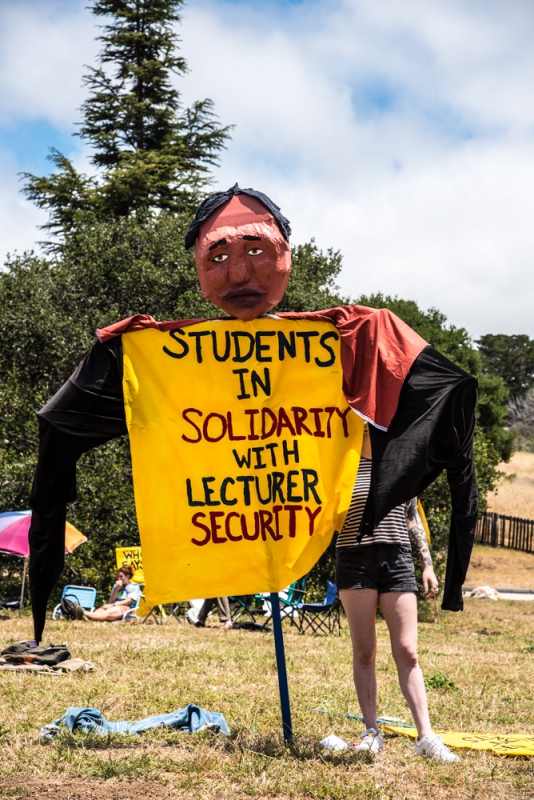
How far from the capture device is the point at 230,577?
4641 millimetres

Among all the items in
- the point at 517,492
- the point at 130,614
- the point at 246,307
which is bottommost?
the point at 130,614

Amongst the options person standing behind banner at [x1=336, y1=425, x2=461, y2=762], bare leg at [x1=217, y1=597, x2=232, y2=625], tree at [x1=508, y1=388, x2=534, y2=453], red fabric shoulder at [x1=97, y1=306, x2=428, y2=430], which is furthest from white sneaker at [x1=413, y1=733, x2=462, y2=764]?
tree at [x1=508, y1=388, x2=534, y2=453]

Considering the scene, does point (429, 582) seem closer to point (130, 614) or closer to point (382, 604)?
point (382, 604)

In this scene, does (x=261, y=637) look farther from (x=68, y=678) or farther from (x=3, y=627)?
(x=68, y=678)

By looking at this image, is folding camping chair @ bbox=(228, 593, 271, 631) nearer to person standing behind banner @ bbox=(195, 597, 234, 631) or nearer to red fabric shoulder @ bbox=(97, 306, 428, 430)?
person standing behind banner @ bbox=(195, 597, 234, 631)

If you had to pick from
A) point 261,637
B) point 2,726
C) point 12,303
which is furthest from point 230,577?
point 12,303

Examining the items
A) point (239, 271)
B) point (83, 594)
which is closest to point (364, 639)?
point (239, 271)

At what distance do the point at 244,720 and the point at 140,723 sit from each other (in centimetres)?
69

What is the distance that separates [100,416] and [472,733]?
294cm

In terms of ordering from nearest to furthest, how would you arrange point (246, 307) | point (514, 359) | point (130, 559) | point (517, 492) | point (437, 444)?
point (437, 444) → point (246, 307) → point (130, 559) → point (517, 492) → point (514, 359)

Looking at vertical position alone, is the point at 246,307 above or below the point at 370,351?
above

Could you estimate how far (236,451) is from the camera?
4699 millimetres

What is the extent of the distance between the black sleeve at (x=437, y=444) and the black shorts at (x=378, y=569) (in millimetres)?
124

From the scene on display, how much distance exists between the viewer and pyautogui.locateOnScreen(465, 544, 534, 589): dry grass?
85.1ft
